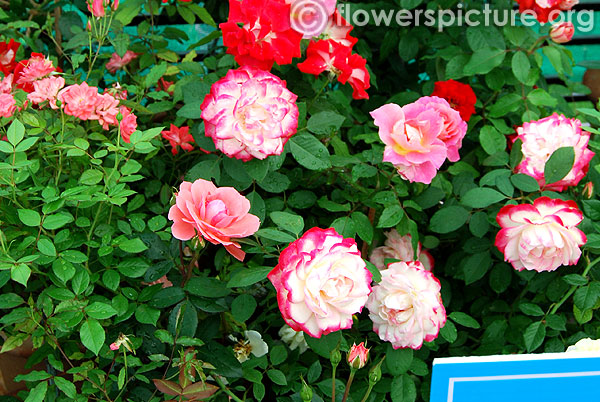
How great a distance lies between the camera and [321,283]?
778 millimetres

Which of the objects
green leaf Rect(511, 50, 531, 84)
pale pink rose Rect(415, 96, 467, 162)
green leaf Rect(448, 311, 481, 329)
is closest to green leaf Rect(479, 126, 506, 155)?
green leaf Rect(511, 50, 531, 84)

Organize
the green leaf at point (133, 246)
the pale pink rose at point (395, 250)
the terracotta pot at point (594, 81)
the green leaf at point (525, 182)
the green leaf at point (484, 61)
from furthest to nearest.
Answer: the terracotta pot at point (594, 81), the green leaf at point (484, 61), the pale pink rose at point (395, 250), the green leaf at point (525, 182), the green leaf at point (133, 246)

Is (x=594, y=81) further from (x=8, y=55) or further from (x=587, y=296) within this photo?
(x=8, y=55)

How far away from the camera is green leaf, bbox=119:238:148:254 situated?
86 centimetres

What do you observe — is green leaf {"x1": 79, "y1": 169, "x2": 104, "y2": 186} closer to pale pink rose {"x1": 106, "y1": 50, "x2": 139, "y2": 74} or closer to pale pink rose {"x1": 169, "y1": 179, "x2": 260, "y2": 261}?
pale pink rose {"x1": 169, "y1": 179, "x2": 260, "y2": 261}

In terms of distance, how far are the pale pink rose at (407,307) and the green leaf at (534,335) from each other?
0.19 meters

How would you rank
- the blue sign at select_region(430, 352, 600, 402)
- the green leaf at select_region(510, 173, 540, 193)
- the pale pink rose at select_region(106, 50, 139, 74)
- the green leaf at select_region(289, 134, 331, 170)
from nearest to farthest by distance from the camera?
1. the blue sign at select_region(430, 352, 600, 402)
2. the green leaf at select_region(289, 134, 331, 170)
3. the green leaf at select_region(510, 173, 540, 193)
4. the pale pink rose at select_region(106, 50, 139, 74)

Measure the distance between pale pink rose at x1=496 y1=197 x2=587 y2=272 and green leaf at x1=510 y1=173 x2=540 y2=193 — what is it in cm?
6

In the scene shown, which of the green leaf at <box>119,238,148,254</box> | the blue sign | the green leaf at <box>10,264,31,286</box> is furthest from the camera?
the green leaf at <box>119,238,148,254</box>

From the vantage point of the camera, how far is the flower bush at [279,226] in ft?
2.76

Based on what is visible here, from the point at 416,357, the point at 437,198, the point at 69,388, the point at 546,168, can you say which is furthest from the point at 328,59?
the point at 69,388

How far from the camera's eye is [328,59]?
A: 42.4 inches

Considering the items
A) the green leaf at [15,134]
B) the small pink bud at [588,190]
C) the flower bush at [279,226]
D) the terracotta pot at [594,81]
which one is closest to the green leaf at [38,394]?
the flower bush at [279,226]

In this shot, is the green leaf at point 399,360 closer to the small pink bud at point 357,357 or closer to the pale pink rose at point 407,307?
the pale pink rose at point 407,307
